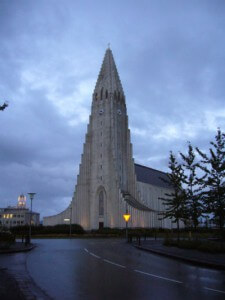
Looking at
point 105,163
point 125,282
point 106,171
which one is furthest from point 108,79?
point 125,282

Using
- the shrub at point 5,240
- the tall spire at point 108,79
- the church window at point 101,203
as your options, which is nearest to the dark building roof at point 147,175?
the church window at point 101,203

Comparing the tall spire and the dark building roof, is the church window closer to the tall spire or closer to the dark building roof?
the dark building roof

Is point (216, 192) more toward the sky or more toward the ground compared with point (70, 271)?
more toward the sky

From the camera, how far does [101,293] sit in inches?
314

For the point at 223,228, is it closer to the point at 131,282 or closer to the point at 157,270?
the point at 157,270

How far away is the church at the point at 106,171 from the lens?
242 feet

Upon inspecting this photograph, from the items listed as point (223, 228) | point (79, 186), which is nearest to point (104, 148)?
point (79, 186)

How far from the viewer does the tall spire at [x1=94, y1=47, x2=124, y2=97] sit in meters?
82.6

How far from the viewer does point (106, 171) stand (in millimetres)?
76000

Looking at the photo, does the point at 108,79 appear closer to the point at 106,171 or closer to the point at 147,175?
the point at 106,171

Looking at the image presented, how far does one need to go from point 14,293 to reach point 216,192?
19.5m

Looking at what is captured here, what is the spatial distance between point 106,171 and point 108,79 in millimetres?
25022

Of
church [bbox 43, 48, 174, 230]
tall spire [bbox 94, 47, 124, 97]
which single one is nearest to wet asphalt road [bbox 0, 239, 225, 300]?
church [bbox 43, 48, 174, 230]

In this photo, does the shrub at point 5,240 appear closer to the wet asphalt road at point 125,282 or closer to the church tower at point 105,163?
the wet asphalt road at point 125,282
